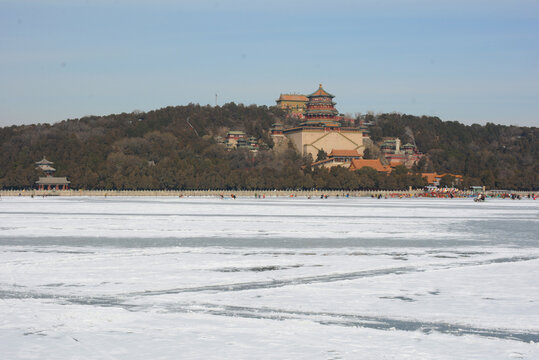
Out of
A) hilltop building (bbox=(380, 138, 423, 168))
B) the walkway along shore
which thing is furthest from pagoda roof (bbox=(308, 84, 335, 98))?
the walkway along shore

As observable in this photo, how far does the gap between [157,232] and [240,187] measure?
2820 inches

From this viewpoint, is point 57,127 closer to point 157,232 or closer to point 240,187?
point 240,187

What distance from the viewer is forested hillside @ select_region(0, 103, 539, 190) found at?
9825 cm

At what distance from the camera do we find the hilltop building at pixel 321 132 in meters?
131

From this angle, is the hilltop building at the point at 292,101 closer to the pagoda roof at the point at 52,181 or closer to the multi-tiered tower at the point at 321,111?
the multi-tiered tower at the point at 321,111

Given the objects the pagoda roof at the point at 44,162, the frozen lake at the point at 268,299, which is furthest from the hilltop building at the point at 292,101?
the frozen lake at the point at 268,299

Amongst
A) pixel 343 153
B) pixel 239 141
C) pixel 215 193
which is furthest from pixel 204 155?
pixel 215 193

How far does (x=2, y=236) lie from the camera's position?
24.5m

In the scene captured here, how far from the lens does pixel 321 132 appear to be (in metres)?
132

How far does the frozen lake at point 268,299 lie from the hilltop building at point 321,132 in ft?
355

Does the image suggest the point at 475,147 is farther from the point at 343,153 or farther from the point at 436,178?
the point at 343,153

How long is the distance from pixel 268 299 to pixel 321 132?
121062mm

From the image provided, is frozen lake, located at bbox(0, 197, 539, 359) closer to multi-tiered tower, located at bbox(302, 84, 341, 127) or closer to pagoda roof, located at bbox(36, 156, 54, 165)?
pagoda roof, located at bbox(36, 156, 54, 165)

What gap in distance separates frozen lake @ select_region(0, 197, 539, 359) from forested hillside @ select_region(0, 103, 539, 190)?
248ft
